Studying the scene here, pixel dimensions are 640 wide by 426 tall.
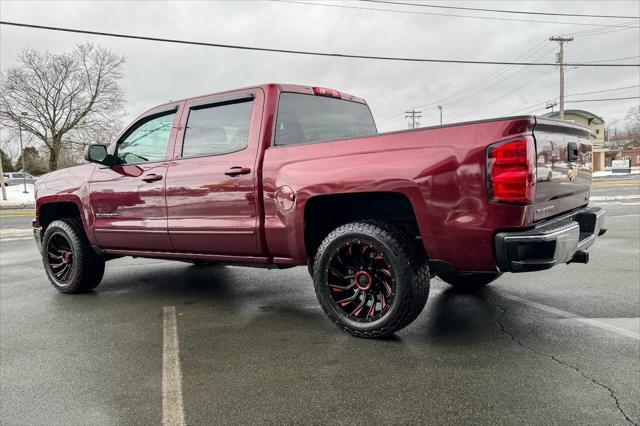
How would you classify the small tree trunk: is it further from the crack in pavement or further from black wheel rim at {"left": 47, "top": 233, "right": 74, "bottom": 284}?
the crack in pavement

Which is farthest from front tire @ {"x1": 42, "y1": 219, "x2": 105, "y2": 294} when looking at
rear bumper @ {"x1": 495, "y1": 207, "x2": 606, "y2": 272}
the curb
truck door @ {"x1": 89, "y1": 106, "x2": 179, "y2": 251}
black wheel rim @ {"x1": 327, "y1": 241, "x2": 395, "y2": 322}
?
the curb

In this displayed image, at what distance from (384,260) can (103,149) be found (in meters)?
3.09

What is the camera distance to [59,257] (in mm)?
5309

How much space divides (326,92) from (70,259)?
331 cm

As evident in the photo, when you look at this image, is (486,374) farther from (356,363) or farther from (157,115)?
(157,115)

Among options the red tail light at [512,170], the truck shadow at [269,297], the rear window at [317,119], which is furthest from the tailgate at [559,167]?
the rear window at [317,119]

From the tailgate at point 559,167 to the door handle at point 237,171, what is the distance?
204 cm

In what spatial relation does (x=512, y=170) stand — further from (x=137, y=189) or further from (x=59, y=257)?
(x=59, y=257)

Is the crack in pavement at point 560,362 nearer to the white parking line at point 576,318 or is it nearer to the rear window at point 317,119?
the white parking line at point 576,318

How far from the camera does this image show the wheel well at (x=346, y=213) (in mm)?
3547

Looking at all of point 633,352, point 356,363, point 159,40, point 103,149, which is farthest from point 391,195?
point 159,40

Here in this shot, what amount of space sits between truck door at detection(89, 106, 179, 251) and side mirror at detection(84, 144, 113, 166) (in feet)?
0.28

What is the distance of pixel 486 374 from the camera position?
2.77 meters

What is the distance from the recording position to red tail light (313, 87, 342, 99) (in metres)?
4.39
